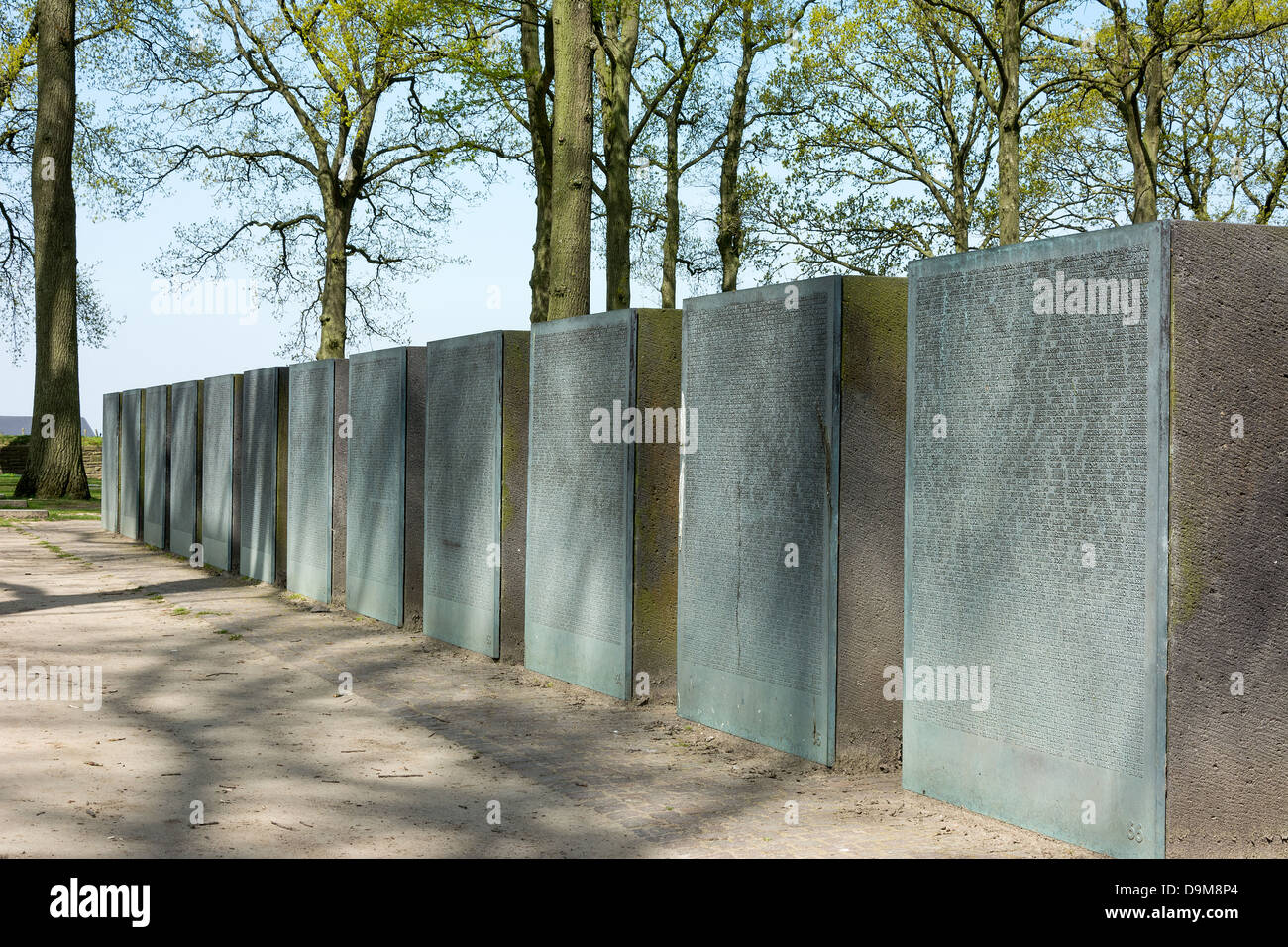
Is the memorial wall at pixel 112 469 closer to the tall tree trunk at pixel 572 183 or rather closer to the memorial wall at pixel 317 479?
the memorial wall at pixel 317 479

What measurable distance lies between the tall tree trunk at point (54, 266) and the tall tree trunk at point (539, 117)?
8.61 metres

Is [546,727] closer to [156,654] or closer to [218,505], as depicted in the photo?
[156,654]

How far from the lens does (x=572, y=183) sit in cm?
1320

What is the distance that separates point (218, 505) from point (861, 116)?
1574cm

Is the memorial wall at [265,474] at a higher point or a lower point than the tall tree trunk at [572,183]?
lower

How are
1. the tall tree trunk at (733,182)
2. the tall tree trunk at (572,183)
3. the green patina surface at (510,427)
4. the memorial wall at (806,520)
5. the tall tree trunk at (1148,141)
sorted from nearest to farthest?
1. the memorial wall at (806,520)
2. the green patina surface at (510,427)
3. the tall tree trunk at (572,183)
4. the tall tree trunk at (1148,141)
5. the tall tree trunk at (733,182)

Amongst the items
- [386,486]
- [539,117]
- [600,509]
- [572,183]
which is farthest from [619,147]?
[600,509]

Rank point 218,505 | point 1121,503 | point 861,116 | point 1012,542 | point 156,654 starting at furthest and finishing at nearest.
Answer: point 861,116 < point 218,505 < point 156,654 < point 1012,542 < point 1121,503

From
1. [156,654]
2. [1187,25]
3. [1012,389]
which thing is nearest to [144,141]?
[1187,25]

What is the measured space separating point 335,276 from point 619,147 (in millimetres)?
9264

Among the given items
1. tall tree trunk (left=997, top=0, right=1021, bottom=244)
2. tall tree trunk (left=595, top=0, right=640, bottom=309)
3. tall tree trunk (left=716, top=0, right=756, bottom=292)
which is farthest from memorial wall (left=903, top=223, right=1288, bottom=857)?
tall tree trunk (left=716, top=0, right=756, bottom=292)

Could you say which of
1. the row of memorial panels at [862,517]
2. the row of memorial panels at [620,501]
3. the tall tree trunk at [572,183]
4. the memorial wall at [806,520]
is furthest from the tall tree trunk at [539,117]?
the memorial wall at [806,520]

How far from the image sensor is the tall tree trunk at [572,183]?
12.9 m

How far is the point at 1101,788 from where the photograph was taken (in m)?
4.98
